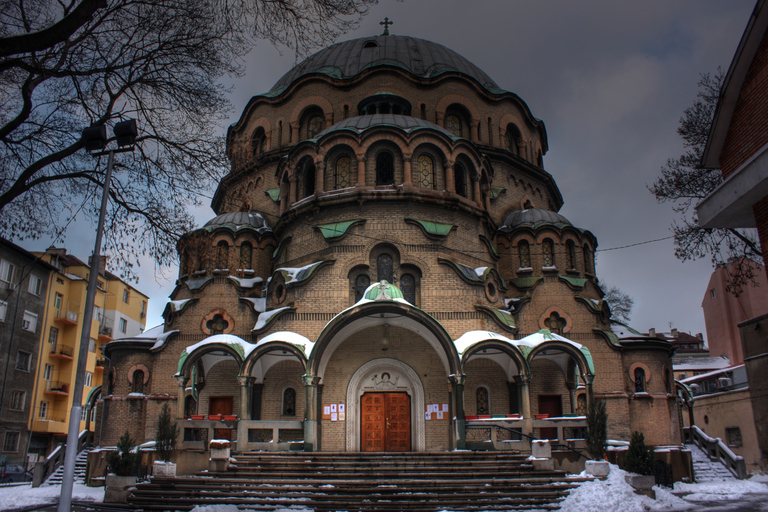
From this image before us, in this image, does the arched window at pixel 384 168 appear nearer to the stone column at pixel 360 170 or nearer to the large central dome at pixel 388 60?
the stone column at pixel 360 170

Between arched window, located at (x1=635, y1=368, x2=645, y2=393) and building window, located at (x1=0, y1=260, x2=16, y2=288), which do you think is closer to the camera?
arched window, located at (x1=635, y1=368, x2=645, y2=393)

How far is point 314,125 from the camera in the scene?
89.0 feet

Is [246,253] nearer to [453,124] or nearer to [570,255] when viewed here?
[453,124]

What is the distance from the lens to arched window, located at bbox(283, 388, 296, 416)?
63.9ft

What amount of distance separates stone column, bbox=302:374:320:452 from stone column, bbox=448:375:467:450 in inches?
148

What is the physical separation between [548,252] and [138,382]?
15.5 m

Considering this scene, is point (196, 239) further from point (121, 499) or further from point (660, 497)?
point (660, 497)

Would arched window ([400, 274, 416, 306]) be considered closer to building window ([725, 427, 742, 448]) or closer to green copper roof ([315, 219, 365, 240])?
green copper roof ([315, 219, 365, 240])

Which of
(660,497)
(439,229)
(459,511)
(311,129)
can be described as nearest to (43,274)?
(311,129)

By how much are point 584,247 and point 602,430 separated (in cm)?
1219

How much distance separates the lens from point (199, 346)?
59.5 feet

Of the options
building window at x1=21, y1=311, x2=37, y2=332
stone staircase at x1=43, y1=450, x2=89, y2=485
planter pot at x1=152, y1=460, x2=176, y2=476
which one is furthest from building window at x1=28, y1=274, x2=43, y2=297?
planter pot at x1=152, y1=460, x2=176, y2=476

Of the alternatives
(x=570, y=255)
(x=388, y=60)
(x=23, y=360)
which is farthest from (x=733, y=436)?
(x=23, y=360)

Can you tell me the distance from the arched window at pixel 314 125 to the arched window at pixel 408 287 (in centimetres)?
965
